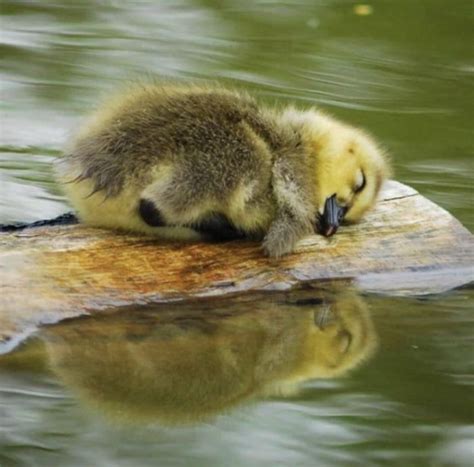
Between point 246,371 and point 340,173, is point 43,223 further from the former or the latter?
point 340,173

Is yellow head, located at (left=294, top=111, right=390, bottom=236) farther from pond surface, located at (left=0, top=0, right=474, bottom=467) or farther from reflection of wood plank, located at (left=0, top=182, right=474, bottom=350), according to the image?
pond surface, located at (left=0, top=0, right=474, bottom=467)

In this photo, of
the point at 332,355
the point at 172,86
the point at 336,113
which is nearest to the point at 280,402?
the point at 332,355

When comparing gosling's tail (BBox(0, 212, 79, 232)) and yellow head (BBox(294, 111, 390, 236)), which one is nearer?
gosling's tail (BBox(0, 212, 79, 232))

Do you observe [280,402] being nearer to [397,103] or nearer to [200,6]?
[397,103]

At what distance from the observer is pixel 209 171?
3947 mm

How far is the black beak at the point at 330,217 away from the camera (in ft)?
13.3

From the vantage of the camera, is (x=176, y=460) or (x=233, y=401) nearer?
(x=176, y=460)

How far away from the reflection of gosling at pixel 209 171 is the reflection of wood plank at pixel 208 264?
0.21 feet

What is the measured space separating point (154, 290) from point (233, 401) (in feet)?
1.42

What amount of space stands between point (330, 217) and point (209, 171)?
386 millimetres

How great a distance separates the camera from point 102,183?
393 centimetres

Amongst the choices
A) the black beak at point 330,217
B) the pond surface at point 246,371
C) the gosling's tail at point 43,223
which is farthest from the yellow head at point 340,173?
the gosling's tail at point 43,223

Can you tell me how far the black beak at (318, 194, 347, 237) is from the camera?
160 inches

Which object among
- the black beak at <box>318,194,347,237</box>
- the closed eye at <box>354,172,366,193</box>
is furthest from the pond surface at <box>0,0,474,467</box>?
the closed eye at <box>354,172,366,193</box>
